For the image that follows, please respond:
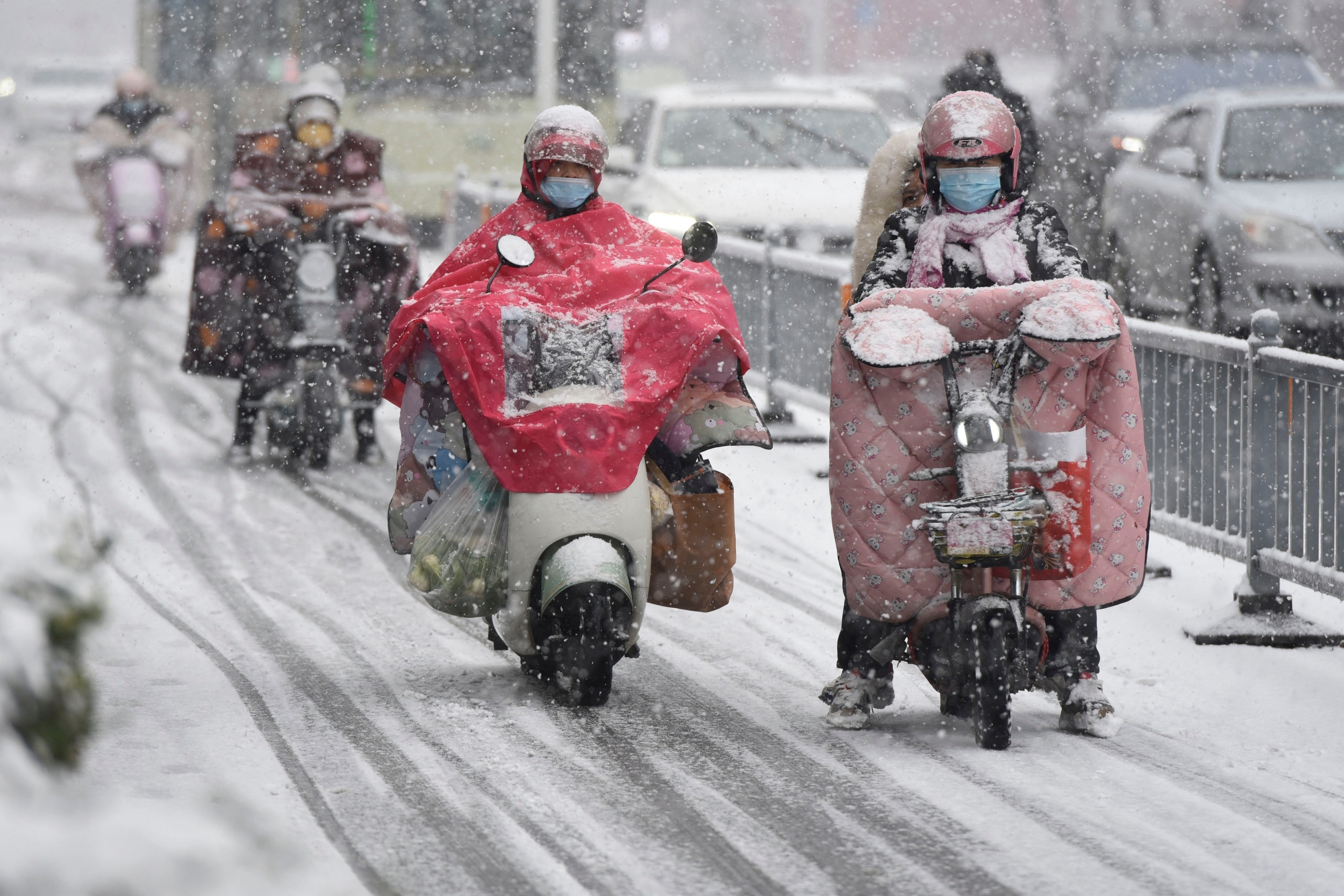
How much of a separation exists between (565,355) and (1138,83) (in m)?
15.0

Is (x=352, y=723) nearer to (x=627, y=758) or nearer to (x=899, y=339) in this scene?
(x=627, y=758)

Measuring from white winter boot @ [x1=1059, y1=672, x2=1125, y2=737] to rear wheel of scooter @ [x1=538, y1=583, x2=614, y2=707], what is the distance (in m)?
1.30

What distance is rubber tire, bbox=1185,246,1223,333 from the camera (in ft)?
44.6

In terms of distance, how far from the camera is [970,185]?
575 centimetres

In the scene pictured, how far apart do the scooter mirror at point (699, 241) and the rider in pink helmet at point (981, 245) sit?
1.44 ft

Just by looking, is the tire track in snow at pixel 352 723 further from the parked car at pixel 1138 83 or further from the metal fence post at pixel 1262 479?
the parked car at pixel 1138 83

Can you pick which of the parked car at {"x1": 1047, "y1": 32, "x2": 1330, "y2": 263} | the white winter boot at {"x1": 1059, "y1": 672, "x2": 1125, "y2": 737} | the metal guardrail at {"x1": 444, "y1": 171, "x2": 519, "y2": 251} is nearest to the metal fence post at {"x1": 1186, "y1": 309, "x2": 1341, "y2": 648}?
the white winter boot at {"x1": 1059, "y1": 672, "x2": 1125, "y2": 737}

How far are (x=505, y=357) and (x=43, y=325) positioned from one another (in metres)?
11.7

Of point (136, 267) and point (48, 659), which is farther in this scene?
point (136, 267)

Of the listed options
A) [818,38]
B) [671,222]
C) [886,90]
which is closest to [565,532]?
[671,222]

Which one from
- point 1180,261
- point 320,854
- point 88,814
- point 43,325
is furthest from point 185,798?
point 43,325

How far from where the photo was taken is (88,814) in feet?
8.86

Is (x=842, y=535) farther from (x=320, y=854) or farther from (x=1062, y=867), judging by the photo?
(x=320, y=854)

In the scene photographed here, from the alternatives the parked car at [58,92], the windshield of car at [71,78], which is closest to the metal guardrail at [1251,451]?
the parked car at [58,92]
